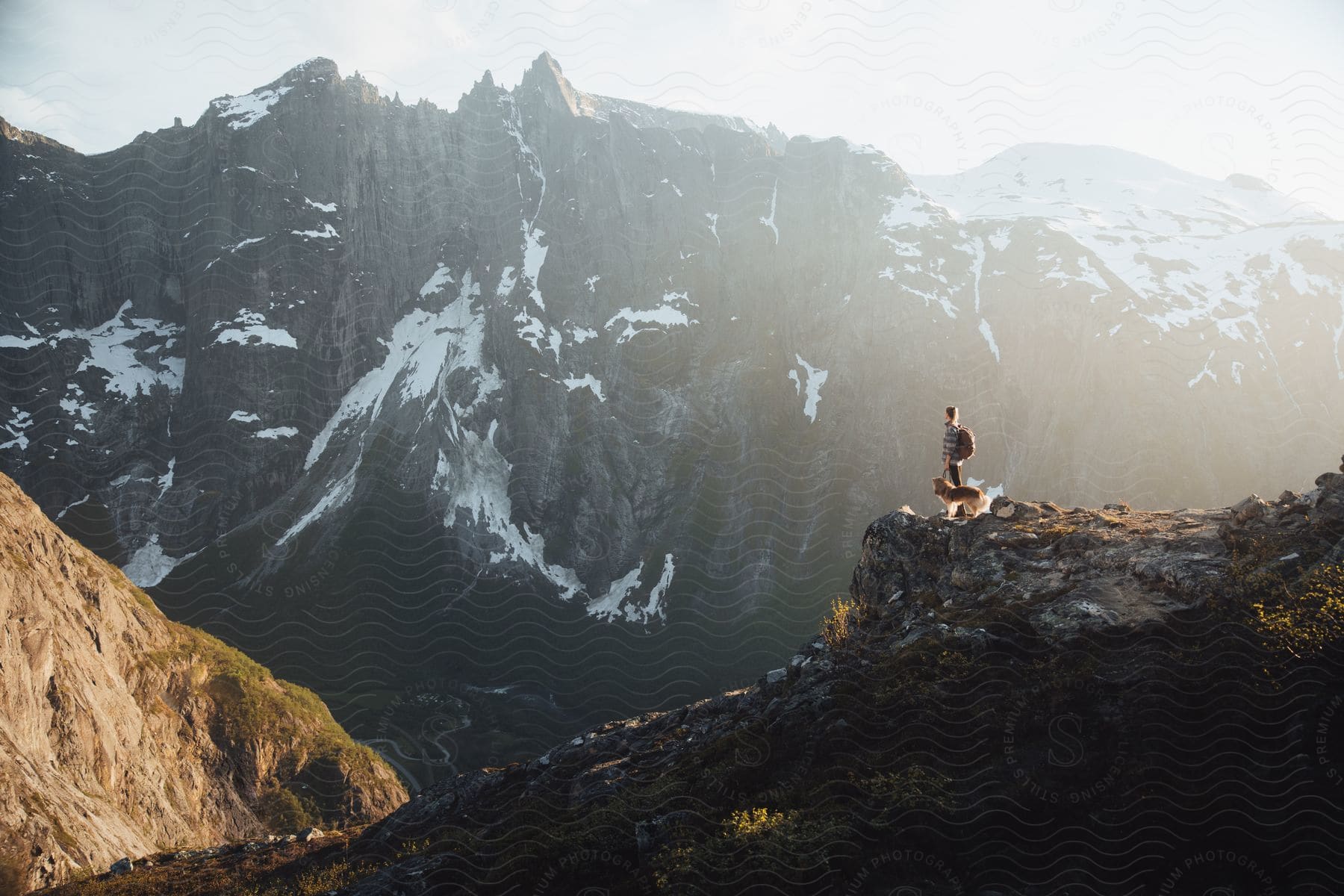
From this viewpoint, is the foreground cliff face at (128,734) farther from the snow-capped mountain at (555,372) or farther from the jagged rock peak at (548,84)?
the jagged rock peak at (548,84)

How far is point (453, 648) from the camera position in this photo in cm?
13650

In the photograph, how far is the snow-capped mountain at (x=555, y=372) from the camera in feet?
456

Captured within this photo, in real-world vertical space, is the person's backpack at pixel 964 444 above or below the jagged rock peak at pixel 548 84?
below

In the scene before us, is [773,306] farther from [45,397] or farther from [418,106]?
[45,397]

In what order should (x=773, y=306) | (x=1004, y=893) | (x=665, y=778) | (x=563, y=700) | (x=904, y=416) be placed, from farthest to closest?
(x=773, y=306)
(x=904, y=416)
(x=563, y=700)
(x=665, y=778)
(x=1004, y=893)

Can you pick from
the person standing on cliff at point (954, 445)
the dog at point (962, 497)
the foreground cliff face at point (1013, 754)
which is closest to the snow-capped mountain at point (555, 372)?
the dog at point (962, 497)

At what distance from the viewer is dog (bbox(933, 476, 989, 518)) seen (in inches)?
1001

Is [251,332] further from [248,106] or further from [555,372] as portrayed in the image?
[555,372]

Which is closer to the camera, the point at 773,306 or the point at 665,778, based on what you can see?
the point at 665,778

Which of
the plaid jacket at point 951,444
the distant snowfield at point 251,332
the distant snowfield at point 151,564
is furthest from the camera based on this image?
the distant snowfield at point 251,332

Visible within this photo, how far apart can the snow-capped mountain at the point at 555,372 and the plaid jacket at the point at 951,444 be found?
101 m

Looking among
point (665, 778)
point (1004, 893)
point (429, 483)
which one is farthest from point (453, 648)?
point (1004, 893)

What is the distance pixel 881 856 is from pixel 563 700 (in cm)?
11861

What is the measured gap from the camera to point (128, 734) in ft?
196
